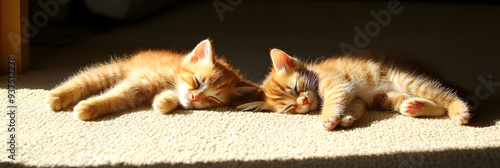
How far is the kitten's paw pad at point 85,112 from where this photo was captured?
1284mm

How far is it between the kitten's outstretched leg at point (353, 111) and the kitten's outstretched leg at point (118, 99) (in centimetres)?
65

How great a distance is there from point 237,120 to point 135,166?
394mm

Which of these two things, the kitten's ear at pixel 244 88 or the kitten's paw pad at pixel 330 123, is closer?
the kitten's paw pad at pixel 330 123

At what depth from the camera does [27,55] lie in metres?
1.79

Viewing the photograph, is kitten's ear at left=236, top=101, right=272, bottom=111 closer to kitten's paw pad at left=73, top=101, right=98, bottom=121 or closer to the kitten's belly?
the kitten's belly

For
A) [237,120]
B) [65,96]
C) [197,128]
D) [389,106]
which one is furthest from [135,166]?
[389,106]

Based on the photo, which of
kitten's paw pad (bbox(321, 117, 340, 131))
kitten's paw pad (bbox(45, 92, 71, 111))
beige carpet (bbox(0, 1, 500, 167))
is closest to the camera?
beige carpet (bbox(0, 1, 500, 167))

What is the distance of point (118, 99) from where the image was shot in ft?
4.54

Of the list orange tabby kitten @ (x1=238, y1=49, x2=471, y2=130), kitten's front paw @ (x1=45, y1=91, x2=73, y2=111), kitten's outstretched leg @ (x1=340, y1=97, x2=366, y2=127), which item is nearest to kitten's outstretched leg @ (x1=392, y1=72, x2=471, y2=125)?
orange tabby kitten @ (x1=238, y1=49, x2=471, y2=130)

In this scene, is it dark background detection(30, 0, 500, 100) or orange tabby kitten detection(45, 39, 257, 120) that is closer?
orange tabby kitten detection(45, 39, 257, 120)

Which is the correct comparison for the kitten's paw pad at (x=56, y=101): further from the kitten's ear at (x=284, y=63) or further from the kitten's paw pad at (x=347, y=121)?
the kitten's paw pad at (x=347, y=121)

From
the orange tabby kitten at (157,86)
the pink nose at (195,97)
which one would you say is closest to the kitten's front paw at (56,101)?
the orange tabby kitten at (157,86)

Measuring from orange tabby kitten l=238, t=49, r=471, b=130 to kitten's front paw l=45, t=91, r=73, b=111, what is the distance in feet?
1.82

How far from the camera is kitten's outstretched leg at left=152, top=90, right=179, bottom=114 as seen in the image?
4.46 feet
